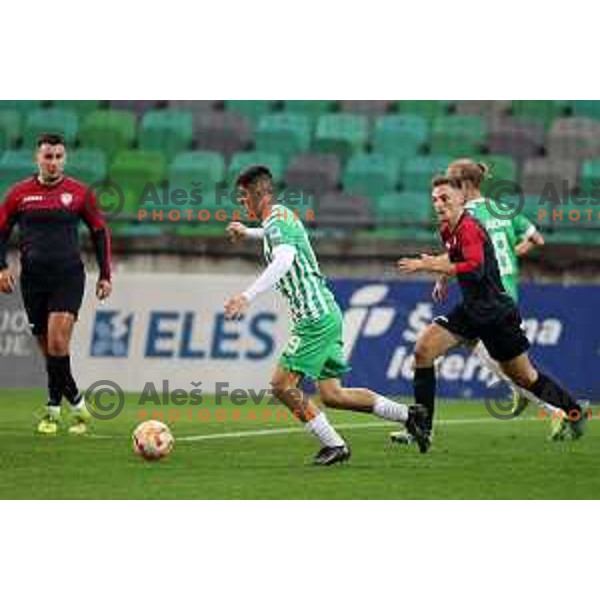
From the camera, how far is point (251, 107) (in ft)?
67.5

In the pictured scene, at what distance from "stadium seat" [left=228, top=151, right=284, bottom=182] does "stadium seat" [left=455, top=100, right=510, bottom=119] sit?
234 centimetres

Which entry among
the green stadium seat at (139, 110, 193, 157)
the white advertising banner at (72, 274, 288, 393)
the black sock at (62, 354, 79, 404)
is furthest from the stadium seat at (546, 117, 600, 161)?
the black sock at (62, 354, 79, 404)

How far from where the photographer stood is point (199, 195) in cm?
1834

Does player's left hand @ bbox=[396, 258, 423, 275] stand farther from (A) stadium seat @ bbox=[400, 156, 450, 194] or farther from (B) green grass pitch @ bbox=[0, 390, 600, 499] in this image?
(A) stadium seat @ bbox=[400, 156, 450, 194]

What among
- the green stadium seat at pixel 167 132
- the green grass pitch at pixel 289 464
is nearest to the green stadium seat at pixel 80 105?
the green stadium seat at pixel 167 132

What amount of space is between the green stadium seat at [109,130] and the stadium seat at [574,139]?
4.88m

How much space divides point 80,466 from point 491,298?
2.60 metres

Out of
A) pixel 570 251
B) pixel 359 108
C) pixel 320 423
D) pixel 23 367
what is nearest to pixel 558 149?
pixel 359 108

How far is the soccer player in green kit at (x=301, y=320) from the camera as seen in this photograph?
8984 mm

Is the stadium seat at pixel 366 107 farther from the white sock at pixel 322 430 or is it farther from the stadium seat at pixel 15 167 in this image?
the white sock at pixel 322 430

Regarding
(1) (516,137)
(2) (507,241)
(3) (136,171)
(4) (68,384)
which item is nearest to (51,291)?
(4) (68,384)

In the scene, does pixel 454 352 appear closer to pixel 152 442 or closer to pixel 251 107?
pixel 152 442

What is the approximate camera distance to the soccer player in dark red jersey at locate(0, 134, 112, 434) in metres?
11.1

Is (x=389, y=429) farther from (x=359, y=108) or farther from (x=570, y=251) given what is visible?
(x=359, y=108)
